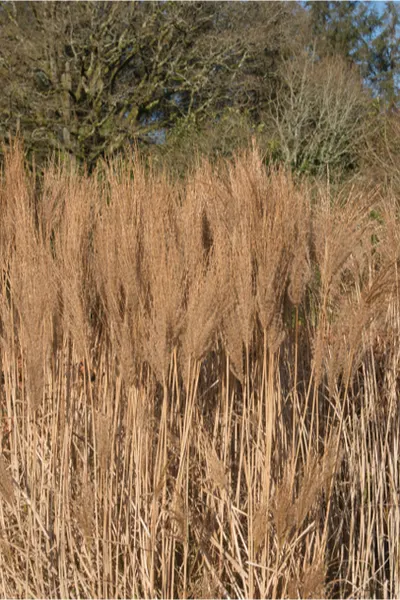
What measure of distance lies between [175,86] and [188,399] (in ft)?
35.0

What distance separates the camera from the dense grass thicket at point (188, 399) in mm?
1849

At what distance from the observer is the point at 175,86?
39.1ft

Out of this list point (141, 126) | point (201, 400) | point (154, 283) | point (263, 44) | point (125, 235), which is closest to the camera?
point (154, 283)

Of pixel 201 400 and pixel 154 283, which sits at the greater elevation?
pixel 154 283

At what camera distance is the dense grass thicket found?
185 cm

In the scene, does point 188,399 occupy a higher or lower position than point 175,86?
lower

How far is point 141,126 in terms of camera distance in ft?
37.2

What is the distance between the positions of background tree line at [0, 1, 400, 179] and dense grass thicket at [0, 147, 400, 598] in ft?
24.3

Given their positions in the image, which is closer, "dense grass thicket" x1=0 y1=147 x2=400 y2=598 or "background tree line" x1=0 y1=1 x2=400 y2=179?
"dense grass thicket" x1=0 y1=147 x2=400 y2=598

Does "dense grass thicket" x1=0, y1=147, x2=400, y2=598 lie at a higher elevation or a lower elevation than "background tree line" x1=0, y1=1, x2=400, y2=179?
lower

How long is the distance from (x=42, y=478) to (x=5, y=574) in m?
0.32

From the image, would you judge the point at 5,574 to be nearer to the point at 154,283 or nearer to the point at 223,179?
the point at 154,283

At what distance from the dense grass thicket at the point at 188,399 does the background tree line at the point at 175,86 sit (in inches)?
291

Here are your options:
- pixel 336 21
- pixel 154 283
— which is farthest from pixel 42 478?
pixel 336 21
